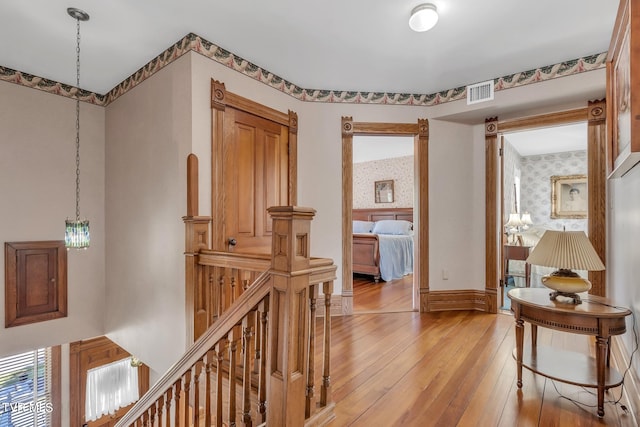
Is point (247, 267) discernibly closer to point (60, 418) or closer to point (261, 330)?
point (261, 330)

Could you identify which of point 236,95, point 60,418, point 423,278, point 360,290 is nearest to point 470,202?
point 423,278

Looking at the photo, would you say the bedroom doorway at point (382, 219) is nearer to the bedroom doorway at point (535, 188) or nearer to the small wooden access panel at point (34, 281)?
the bedroom doorway at point (535, 188)

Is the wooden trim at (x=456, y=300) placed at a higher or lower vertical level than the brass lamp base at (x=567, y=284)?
lower

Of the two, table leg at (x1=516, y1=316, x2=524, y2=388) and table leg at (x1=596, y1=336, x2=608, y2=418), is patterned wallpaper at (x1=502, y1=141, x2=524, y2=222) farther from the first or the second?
table leg at (x1=596, y1=336, x2=608, y2=418)

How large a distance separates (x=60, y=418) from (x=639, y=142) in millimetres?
5778

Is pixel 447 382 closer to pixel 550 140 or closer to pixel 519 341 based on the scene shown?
pixel 519 341

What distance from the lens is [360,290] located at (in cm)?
477

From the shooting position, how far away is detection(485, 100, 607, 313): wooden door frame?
2.97 m

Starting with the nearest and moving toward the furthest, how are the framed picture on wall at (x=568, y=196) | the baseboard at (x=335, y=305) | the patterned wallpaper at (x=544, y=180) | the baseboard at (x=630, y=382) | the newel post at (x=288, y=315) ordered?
the newel post at (x=288, y=315)
the baseboard at (x=630, y=382)
the baseboard at (x=335, y=305)
the framed picture on wall at (x=568, y=196)
the patterned wallpaper at (x=544, y=180)

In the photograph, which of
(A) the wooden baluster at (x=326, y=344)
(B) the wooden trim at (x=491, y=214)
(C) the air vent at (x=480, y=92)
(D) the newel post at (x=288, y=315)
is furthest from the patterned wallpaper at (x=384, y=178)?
(D) the newel post at (x=288, y=315)

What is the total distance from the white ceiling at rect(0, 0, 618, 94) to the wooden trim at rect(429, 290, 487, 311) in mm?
2350

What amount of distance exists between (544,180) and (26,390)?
9.25 m

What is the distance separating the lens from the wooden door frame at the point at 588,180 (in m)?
2.97

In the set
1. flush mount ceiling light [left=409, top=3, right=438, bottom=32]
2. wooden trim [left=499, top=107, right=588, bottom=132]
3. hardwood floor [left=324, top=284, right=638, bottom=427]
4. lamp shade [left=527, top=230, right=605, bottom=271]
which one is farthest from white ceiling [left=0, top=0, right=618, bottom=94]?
hardwood floor [left=324, top=284, right=638, bottom=427]
